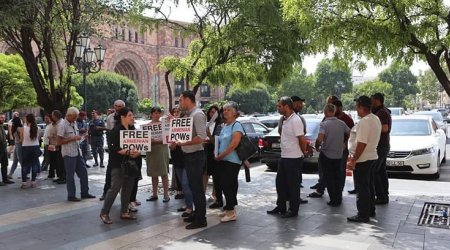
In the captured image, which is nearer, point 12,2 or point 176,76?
point 12,2

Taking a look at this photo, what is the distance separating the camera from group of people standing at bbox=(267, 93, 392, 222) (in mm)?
6195

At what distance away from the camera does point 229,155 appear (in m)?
6.36

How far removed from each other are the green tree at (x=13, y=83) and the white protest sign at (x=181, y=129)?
26.3 metres

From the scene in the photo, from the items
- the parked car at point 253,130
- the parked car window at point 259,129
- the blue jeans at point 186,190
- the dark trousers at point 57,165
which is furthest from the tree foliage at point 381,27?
the parked car window at point 259,129

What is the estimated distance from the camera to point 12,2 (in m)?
9.16

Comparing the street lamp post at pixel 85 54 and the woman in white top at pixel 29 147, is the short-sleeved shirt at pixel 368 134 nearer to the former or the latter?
the woman in white top at pixel 29 147

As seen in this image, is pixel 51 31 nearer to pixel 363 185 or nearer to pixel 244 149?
pixel 244 149

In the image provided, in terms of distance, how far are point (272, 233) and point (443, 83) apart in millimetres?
3442

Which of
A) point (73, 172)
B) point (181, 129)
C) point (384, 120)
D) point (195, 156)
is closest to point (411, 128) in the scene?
point (384, 120)

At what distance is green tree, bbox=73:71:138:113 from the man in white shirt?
49866mm

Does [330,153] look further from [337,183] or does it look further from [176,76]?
[176,76]

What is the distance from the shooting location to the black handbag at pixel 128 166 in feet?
21.3

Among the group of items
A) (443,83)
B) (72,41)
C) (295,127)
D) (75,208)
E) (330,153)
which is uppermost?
(72,41)

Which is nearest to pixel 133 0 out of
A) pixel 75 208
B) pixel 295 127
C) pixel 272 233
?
pixel 75 208
